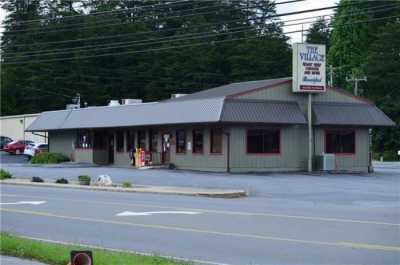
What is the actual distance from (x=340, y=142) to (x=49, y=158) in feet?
68.6

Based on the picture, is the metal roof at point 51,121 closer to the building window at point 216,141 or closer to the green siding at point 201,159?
the green siding at point 201,159

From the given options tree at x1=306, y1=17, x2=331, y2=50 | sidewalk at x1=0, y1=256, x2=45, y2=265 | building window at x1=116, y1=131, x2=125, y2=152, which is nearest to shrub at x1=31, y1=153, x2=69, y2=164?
building window at x1=116, y1=131, x2=125, y2=152

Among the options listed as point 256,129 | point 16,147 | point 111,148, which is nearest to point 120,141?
point 111,148

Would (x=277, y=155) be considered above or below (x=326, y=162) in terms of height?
above

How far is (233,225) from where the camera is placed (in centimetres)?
1677

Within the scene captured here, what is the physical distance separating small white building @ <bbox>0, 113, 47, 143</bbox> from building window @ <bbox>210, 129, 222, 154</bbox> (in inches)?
1390

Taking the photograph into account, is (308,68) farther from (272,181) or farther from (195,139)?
(272,181)

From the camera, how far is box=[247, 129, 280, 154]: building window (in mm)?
41156

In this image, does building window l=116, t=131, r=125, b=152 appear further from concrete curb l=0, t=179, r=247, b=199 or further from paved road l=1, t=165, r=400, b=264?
paved road l=1, t=165, r=400, b=264

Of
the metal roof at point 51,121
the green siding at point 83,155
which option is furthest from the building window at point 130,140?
the metal roof at point 51,121

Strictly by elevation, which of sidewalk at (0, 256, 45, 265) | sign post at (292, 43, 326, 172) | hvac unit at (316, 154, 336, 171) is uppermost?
sign post at (292, 43, 326, 172)

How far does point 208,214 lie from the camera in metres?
19.6

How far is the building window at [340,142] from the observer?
43.5 meters

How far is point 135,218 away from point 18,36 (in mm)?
85351
